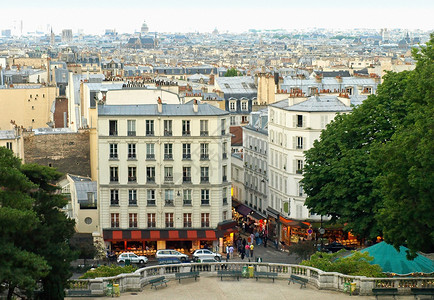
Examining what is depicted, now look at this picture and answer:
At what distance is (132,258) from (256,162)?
1706cm

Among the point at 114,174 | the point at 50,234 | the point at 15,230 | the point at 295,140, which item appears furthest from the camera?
the point at 295,140

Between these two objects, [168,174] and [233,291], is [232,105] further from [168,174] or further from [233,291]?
Result: [233,291]

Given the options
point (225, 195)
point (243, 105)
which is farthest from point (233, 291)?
point (243, 105)

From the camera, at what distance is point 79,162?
74.2m

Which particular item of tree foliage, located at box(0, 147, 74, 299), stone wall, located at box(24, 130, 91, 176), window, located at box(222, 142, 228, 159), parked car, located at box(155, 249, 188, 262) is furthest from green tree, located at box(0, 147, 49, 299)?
stone wall, located at box(24, 130, 91, 176)

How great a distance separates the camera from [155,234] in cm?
6706

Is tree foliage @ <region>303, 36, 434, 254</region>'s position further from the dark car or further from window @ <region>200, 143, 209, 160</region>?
window @ <region>200, 143, 209, 160</region>

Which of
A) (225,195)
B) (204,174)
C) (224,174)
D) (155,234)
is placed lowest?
(155,234)

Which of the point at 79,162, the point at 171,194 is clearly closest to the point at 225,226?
the point at 171,194

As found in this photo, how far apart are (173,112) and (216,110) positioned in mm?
2618

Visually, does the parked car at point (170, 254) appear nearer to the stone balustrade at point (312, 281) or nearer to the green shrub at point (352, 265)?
the green shrub at point (352, 265)

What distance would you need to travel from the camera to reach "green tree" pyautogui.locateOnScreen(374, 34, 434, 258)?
42656 millimetres

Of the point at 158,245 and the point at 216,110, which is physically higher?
the point at 216,110

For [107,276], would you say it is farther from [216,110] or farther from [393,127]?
[216,110]
